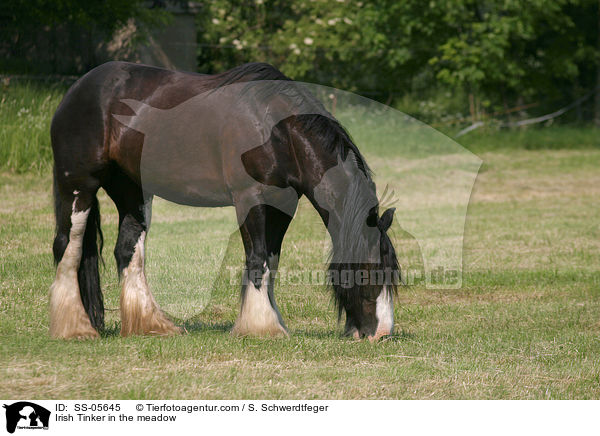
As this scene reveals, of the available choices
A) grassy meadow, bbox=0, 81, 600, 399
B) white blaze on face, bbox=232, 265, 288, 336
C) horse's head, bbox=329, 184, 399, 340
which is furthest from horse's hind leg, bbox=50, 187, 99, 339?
horse's head, bbox=329, 184, 399, 340

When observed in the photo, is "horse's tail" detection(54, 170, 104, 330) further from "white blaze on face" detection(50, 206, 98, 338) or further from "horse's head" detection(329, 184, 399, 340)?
"horse's head" detection(329, 184, 399, 340)

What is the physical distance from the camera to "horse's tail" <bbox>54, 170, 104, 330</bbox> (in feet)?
17.8

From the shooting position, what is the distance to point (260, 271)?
5.04m

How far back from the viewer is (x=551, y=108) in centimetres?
2275

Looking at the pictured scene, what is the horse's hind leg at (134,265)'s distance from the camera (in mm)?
5438

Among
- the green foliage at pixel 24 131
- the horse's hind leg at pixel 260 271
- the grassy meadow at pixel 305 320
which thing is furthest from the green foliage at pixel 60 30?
the horse's hind leg at pixel 260 271

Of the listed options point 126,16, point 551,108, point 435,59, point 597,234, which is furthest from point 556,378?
point 551,108

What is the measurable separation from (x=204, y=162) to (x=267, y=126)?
1.53 ft

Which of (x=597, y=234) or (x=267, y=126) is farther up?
(x=267, y=126)

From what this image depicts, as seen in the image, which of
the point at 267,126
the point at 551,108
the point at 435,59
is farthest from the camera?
the point at 551,108

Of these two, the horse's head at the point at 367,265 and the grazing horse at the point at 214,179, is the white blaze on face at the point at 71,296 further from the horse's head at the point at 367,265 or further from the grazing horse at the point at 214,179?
the horse's head at the point at 367,265

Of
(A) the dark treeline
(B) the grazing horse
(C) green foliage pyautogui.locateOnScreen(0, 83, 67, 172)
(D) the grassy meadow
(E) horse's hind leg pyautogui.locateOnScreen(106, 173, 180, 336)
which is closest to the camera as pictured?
(D) the grassy meadow

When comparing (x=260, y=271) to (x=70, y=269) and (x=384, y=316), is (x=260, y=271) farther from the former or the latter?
(x=70, y=269)
